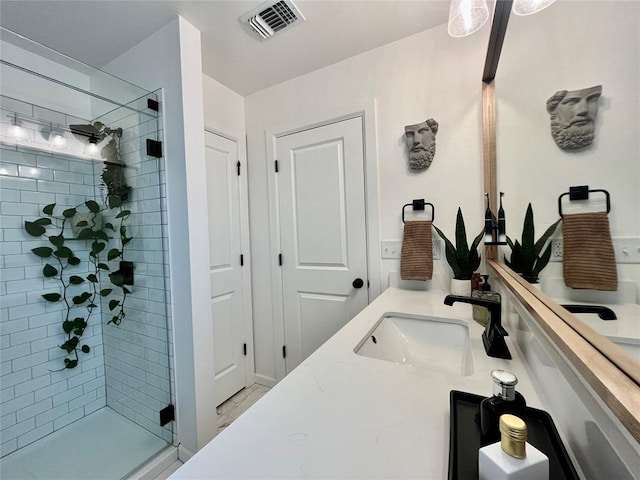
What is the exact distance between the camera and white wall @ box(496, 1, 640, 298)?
356mm

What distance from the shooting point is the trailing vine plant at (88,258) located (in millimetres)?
1654

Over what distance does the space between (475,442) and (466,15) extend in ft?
4.31

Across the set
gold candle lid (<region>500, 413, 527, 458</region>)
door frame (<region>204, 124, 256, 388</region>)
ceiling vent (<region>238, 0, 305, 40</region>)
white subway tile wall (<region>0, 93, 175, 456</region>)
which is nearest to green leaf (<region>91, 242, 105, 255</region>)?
white subway tile wall (<region>0, 93, 175, 456</region>)

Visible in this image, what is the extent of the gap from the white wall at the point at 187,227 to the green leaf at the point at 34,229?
920 mm

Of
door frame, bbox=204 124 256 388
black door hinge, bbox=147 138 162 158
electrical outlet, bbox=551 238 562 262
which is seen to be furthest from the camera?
door frame, bbox=204 124 256 388

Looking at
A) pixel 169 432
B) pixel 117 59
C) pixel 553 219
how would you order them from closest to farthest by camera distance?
pixel 553 219 < pixel 169 432 < pixel 117 59

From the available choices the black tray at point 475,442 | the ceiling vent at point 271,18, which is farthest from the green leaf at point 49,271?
the black tray at point 475,442

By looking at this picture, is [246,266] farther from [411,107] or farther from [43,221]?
[411,107]

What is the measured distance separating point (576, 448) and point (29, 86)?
8.98ft

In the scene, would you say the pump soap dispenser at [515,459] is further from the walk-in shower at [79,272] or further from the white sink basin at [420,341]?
the walk-in shower at [79,272]

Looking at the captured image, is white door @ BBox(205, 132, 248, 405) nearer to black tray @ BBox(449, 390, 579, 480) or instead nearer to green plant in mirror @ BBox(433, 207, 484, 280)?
green plant in mirror @ BBox(433, 207, 484, 280)

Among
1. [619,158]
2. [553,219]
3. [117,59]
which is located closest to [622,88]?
[619,158]

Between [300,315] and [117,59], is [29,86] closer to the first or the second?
[117,59]

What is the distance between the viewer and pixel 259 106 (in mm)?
2180
